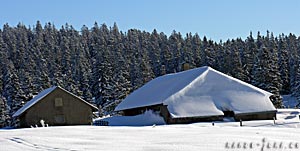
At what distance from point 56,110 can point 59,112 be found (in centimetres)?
39

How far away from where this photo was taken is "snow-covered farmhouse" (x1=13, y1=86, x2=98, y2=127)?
51219 millimetres

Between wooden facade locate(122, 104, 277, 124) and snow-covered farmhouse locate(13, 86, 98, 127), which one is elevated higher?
snow-covered farmhouse locate(13, 86, 98, 127)

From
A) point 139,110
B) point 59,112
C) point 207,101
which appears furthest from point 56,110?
point 207,101

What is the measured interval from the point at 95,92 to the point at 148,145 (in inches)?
3089

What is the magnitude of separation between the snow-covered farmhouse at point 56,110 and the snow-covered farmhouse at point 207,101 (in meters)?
6.96

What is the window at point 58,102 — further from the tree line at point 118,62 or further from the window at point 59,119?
the tree line at point 118,62

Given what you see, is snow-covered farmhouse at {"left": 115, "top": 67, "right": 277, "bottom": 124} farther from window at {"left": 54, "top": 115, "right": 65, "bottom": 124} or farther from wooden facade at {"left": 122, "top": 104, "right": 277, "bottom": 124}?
window at {"left": 54, "top": 115, "right": 65, "bottom": 124}

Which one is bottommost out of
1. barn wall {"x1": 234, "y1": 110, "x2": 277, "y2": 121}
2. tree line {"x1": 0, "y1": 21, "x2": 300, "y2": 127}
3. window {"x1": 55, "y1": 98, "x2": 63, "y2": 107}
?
barn wall {"x1": 234, "y1": 110, "x2": 277, "y2": 121}

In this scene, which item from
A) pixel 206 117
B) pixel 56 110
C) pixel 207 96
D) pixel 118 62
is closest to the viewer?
pixel 206 117

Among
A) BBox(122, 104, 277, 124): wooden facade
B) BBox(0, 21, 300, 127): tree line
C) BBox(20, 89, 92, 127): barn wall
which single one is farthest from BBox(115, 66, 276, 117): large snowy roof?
BBox(0, 21, 300, 127): tree line

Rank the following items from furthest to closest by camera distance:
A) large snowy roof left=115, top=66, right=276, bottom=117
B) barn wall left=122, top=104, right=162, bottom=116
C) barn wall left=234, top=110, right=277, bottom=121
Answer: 1. barn wall left=122, top=104, right=162, bottom=116
2. barn wall left=234, top=110, right=277, bottom=121
3. large snowy roof left=115, top=66, right=276, bottom=117

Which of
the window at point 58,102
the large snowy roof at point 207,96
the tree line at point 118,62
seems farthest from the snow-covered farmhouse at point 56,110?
the tree line at point 118,62

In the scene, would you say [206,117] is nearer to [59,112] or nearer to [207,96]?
[207,96]

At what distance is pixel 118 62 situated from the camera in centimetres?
11938
